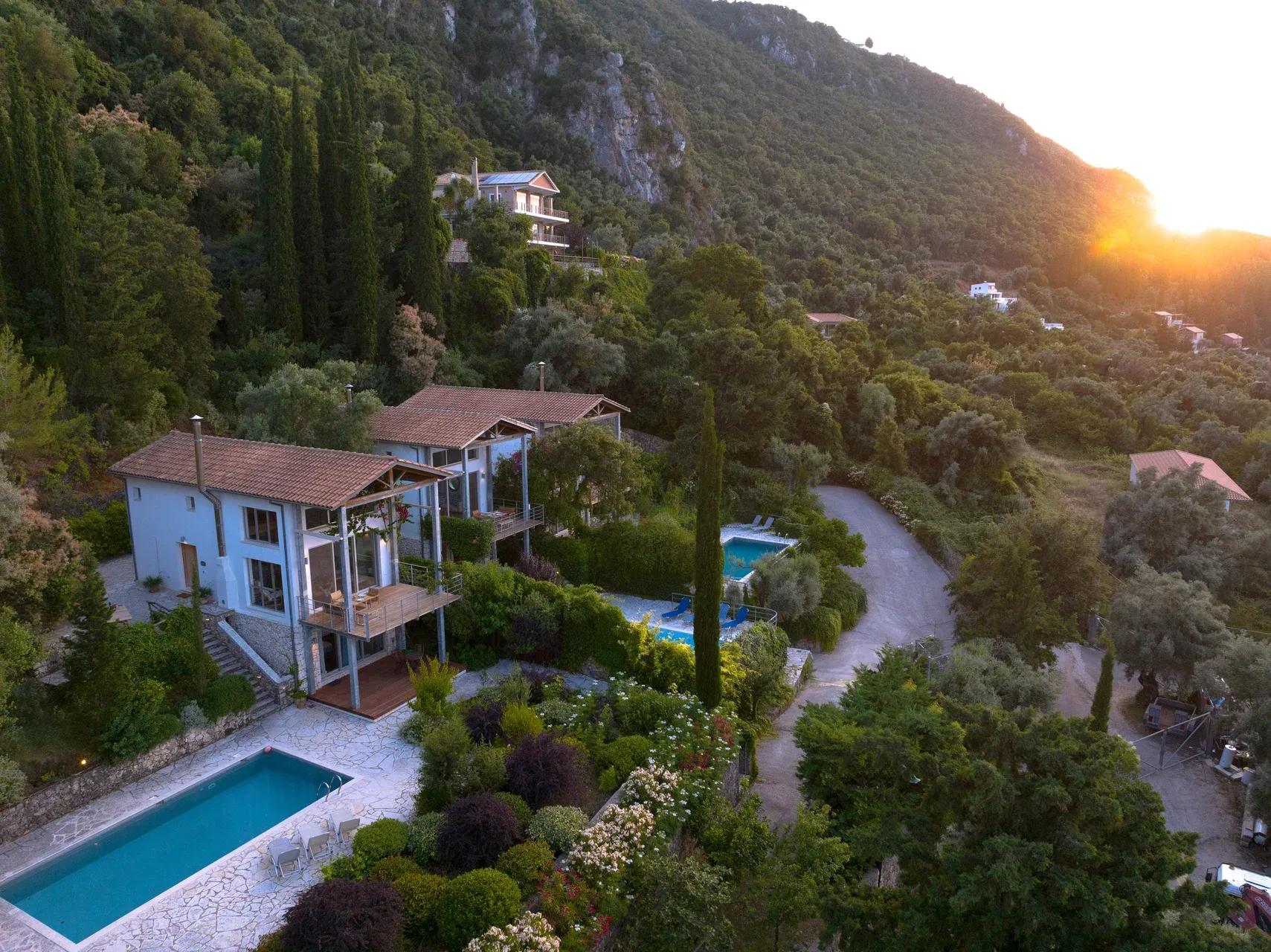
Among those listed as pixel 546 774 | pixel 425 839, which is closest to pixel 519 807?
pixel 546 774

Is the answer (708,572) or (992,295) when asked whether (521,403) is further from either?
(992,295)

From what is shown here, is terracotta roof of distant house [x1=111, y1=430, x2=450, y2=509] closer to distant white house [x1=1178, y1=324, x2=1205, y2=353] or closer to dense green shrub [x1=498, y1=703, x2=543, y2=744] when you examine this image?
dense green shrub [x1=498, y1=703, x2=543, y2=744]

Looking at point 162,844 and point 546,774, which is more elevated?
point 546,774

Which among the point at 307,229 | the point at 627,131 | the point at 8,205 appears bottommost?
the point at 307,229

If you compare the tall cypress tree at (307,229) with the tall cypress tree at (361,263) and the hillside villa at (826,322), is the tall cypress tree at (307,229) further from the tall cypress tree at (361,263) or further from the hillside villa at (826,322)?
the hillside villa at (826,322)

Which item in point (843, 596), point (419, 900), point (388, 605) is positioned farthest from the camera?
point (843, 596)

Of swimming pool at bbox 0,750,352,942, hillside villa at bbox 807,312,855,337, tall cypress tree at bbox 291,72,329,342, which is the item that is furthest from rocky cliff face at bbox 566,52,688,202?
swimming pool at bbox 0,750,352,942
